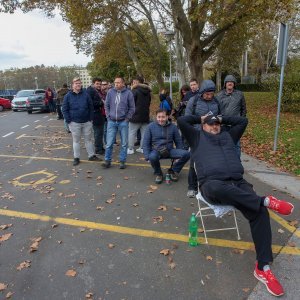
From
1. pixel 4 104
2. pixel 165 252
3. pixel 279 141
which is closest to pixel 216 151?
pixel 165 252

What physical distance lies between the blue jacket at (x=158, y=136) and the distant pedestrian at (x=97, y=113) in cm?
256

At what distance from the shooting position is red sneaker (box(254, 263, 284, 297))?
3.03 metres

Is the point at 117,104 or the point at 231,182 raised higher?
the point at 117,104

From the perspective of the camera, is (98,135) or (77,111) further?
(98,135)

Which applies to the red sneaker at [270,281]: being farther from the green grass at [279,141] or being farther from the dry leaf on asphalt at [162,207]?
the green grass at [279,141]

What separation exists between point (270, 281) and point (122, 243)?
177 cm

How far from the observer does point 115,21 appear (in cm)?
2314

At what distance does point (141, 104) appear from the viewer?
27.1ft

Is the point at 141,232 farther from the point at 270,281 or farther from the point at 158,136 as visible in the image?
the point at 158,136

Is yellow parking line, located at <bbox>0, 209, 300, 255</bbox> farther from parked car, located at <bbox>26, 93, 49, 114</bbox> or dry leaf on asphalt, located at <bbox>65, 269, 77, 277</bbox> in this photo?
parked car, located at <bbox>26, 93, 49, 114</bbox>

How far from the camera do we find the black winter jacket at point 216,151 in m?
3.81

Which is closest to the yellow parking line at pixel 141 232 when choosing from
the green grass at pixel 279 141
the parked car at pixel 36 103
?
the green grass at pixel 279 141

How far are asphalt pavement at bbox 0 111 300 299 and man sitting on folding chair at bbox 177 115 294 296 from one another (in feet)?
1.04

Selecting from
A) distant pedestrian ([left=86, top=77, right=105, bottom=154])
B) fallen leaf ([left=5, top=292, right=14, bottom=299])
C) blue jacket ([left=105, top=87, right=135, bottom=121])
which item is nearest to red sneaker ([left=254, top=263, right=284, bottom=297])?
fallen leaf ([left=5, top=292, right=14, bottom=299])
